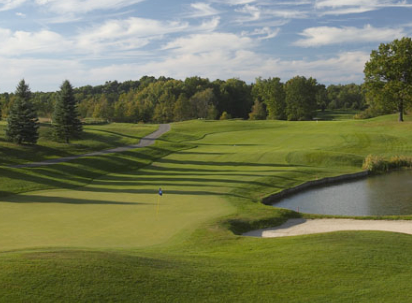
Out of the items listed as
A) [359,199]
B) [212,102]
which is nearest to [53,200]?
[359,199]

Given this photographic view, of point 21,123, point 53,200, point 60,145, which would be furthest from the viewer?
point 60,145

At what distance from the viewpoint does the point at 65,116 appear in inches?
1944

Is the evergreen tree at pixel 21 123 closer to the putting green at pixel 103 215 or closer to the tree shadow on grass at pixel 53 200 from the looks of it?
the putting green at pixel 103 215

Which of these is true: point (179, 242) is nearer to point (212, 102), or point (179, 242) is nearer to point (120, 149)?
point (120, 149)

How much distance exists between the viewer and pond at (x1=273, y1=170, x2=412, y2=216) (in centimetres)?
2481

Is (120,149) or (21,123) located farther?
(120,149)

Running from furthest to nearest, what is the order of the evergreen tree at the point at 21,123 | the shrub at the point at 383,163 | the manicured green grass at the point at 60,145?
1. the evergreen tree at the point at 21,123
2. the manicured green grass at the point at 60,145
3. the shrub at the point at 383,163

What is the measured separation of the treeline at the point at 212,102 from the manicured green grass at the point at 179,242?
56828 mm

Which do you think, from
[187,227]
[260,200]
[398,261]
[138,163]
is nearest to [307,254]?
[398,261]

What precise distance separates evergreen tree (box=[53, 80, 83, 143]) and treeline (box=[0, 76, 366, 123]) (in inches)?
1347

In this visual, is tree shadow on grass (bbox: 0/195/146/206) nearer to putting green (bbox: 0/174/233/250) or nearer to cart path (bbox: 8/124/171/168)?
putting green (bbox: 0/174/233/250)

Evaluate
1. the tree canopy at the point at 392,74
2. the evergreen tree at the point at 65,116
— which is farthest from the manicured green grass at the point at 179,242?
the tree canopy at the point at 392,74

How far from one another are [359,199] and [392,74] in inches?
1546

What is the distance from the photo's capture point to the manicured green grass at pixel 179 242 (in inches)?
392
